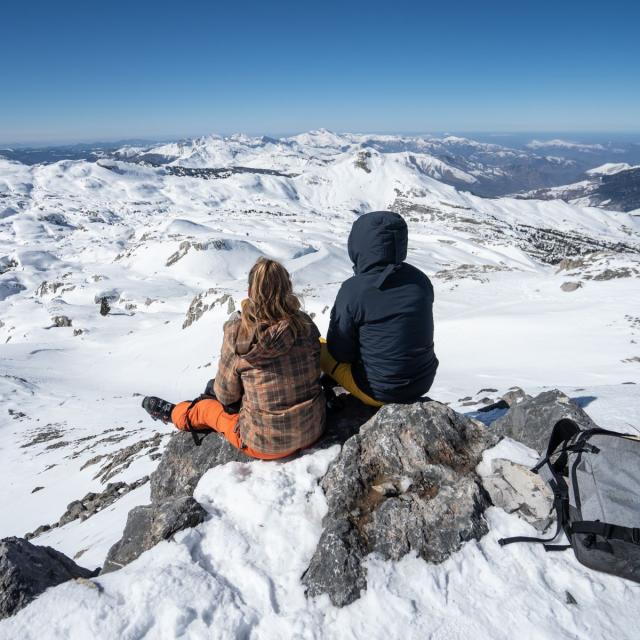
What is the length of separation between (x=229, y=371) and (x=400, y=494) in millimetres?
2478

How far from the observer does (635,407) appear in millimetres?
7691

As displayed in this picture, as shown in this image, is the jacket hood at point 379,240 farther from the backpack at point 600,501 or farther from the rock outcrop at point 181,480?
the backpack at point 600,501

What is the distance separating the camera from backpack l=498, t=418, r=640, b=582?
368 centimetres

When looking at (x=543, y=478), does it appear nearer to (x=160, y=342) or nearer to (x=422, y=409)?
(x=422, y=409)

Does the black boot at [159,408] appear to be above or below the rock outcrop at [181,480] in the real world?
above

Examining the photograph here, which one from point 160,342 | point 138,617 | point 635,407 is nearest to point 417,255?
point 160,342

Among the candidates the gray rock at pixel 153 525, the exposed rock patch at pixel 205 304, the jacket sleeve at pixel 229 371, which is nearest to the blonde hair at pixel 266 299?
the jacket sleeve at pixel 229 371

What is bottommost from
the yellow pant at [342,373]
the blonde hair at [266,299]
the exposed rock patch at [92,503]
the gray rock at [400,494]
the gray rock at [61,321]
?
the gray rock at [61,321]

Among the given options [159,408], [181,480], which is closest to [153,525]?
[181,480]

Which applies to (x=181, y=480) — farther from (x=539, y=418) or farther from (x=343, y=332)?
(x=539, y=418)

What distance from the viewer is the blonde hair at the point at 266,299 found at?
4.72 meters

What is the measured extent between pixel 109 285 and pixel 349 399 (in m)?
A: 75.2

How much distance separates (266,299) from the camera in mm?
4750

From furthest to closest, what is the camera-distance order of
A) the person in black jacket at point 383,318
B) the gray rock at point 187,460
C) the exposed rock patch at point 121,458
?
the exposed rock patch at point 121,458 → the gray rock at point 187,460 → the person in black jacket at point 383,318
